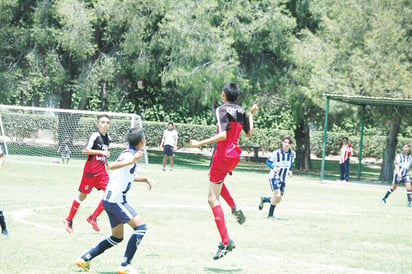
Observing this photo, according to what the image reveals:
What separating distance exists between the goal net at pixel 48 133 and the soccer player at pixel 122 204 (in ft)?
71.6

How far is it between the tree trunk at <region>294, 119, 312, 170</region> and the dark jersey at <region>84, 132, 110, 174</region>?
28.2 metres

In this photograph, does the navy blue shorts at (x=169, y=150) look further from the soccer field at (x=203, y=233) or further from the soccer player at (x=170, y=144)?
the soccer field at (x=203, y=233)

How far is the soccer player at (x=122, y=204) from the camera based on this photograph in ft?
25.0

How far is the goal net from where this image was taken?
3005cm

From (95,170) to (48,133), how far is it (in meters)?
19.0

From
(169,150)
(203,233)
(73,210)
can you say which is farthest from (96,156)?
(169,150)

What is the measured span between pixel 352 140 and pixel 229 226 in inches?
1487

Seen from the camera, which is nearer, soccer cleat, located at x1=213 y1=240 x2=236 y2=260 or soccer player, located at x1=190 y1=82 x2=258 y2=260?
soccer cleat, located at x1=213 y1=240 x2=236 y2=260

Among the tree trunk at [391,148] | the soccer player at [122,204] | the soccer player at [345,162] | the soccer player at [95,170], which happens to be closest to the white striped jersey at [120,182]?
the soccer player at [122,204]

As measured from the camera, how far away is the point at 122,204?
25.4ft

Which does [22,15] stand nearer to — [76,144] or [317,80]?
[76,144]

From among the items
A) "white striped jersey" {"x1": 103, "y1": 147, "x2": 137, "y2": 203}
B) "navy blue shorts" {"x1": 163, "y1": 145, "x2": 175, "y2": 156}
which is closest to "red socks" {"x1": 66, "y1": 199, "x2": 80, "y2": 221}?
"white striped jersey" {"x1": 103, "y1": 147, "x2": 137, "y2": 203}

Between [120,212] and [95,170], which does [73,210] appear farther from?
[120,212]

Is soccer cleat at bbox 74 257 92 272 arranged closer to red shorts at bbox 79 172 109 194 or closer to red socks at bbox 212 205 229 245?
red socks at bbox 212 205 229 245
